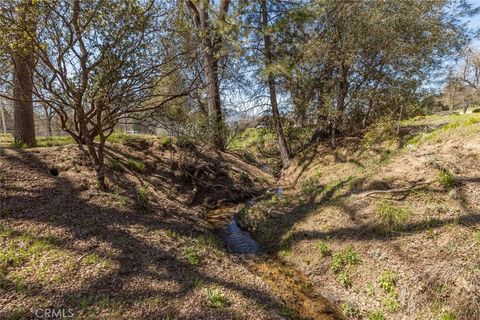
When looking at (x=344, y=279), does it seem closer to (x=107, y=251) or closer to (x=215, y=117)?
(x=107, y=251)

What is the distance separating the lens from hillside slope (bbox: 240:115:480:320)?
3406 millimetres

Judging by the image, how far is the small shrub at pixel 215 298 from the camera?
3404mm

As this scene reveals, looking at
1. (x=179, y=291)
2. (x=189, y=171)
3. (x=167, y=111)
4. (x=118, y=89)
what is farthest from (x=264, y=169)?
(x=179, y=291)

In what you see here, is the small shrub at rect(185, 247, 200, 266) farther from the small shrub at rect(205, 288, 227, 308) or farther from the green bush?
the green bush

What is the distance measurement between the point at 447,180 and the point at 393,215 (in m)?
1.19

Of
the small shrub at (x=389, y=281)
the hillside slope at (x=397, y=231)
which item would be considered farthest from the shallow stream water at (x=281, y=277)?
the small shrub at (x=389, y=281)

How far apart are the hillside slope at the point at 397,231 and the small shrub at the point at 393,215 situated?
0.02 m

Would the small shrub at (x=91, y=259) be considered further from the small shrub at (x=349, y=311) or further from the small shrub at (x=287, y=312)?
the small shrub at (x=349, y=311)

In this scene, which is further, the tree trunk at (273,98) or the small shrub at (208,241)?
the tree trunk at (273,98)

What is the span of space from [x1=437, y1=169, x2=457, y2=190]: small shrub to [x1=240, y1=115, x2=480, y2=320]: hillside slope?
20mm

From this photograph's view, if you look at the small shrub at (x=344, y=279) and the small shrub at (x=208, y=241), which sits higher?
the small shrub at (x=208, y=241)

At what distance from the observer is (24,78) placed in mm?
5203

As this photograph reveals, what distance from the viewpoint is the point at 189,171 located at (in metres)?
8.80

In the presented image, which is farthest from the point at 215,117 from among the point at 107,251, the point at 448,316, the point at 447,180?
the point at 448,316
